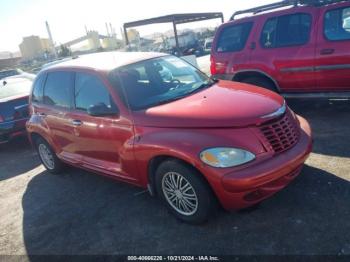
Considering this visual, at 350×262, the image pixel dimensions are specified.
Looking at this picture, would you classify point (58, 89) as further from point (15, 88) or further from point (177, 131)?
point (15, 88)

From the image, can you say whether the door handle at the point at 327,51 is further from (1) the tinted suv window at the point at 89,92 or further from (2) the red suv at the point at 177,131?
(1) the tinted suv window at the point at 89,92

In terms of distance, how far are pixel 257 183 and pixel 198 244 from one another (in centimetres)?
85

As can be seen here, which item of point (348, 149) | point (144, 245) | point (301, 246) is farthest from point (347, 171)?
point (144, 245)

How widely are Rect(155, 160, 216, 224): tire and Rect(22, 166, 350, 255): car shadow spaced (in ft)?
0.53

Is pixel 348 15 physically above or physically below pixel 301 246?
above

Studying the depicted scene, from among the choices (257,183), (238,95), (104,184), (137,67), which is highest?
(137,67)

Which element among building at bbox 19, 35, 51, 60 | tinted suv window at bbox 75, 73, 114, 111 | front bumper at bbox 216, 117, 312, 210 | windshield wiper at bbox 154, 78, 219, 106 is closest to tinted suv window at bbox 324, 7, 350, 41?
windshield wiper at bbox 154, 78, 219, 106

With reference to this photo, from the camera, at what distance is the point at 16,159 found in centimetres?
761

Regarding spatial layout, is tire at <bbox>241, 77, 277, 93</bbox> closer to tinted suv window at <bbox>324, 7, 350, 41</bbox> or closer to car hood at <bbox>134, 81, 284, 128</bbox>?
tinted suv window at <bbox>324, 7, 350, 41</bbox>

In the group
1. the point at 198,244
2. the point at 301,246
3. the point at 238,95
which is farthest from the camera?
the point at 238,95

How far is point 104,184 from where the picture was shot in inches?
210

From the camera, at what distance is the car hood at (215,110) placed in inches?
137

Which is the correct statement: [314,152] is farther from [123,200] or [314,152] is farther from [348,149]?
[123,200]

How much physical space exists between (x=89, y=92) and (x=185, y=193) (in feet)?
6.18
